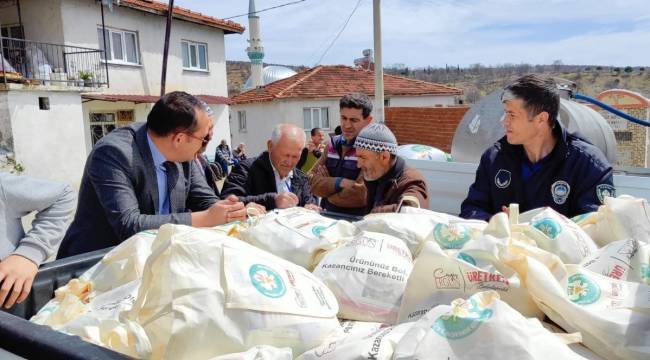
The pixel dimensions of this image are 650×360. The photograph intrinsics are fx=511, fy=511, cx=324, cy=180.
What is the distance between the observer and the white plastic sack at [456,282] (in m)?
1.23

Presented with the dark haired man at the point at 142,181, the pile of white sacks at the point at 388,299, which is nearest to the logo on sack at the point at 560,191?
the pile of white sacks at the point at 388,299

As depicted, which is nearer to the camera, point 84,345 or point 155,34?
point 84,345

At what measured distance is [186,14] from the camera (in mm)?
18094

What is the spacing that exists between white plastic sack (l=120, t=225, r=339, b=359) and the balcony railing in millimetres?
14060

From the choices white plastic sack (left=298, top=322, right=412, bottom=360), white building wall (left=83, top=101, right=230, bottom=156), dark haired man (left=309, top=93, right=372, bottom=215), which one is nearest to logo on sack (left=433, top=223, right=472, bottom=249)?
white plastic sack (left=298, top=322, right=412, bottom=360)

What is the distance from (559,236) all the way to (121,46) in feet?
57.0

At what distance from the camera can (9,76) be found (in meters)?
12.6

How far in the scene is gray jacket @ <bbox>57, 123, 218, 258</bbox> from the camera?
84.0 inches

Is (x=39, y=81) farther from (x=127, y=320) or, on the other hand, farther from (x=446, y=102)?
(x=446, y=102)

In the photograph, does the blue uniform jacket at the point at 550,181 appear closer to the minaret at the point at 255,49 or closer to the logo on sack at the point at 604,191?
the logo on sack at the point at 604,191

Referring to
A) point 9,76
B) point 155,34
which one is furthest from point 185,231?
point 155,34

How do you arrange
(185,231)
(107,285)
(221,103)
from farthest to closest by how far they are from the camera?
(221,103) < (107,285) < (185,231)

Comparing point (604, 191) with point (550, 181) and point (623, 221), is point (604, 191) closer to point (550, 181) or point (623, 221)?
point (550, 181)

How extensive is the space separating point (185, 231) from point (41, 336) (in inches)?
15.9
